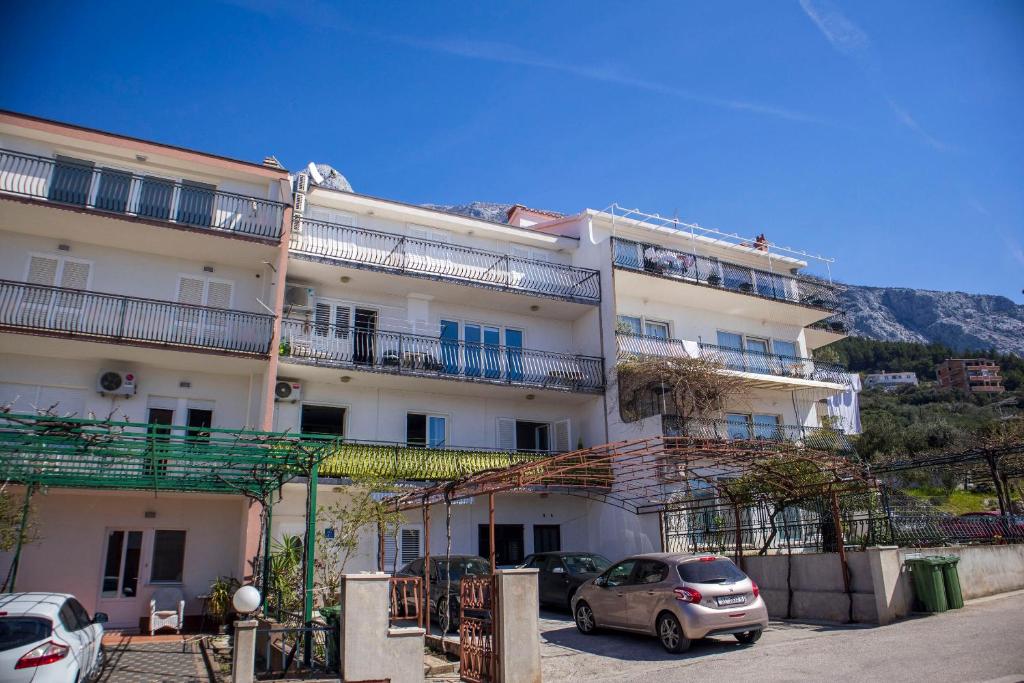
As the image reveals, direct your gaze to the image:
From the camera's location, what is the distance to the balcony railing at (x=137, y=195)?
683 inches

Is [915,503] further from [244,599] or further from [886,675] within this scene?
[244,599]

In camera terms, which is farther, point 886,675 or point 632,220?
point 632,220

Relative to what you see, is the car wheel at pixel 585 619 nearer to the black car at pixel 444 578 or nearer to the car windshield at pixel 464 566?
the black car at pixel 444 578

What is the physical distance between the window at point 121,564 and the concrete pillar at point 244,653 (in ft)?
34.6

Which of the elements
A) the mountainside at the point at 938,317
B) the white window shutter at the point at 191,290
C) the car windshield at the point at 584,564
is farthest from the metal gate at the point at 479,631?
the mountainside at the point at 938,317

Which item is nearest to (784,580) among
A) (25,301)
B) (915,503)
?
(915,503)

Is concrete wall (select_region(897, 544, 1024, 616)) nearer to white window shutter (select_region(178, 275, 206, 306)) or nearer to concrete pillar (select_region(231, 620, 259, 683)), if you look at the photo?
concrete pillar (select_region(231, 620, 259, 683))

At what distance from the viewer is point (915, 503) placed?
1520cm

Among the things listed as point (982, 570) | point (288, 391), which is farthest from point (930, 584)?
point (288, 391)

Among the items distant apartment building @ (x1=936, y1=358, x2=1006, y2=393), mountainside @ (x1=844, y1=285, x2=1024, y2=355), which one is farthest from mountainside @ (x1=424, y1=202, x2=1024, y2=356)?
distant apartment building @ (x1=936, y1=358, x2=1006, y2=393)

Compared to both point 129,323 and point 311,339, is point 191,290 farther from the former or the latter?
point 311,339

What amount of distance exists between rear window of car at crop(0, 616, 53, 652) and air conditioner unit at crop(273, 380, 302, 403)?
11.4 metres

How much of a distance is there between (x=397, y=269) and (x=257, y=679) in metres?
14.1

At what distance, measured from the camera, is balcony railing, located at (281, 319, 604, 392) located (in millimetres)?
19844
